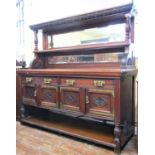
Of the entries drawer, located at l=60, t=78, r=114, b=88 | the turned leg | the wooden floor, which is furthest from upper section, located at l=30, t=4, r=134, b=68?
the wooden floor

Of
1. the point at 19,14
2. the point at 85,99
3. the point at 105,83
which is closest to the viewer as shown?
the point at 105,83

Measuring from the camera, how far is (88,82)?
71.1 inches

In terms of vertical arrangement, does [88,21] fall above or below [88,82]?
above

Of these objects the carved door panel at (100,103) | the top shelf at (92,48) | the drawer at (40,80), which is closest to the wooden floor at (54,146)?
the carved door panel at (100,103)

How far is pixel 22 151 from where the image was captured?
1.74 metres

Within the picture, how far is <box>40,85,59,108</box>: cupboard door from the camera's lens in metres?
2.07

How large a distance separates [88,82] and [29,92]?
0.92 meters

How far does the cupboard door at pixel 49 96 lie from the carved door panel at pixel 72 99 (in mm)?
87

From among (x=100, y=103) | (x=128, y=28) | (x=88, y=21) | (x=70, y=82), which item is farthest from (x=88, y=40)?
(x=100, y=103)

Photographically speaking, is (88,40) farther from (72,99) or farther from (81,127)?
(81,127)
